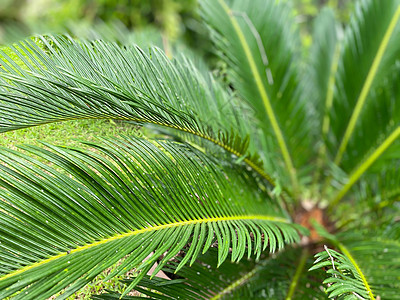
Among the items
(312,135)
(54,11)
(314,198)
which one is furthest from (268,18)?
(54,11)

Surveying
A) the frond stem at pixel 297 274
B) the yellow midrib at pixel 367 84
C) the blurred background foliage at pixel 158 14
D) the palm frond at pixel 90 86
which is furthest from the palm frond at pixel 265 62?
the blurred background foliage at pixel 158 14

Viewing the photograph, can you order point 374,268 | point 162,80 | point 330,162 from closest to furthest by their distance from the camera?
point 162,80 < point 374,268 < point 330,162

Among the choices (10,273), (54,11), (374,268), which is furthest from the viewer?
(54,11)

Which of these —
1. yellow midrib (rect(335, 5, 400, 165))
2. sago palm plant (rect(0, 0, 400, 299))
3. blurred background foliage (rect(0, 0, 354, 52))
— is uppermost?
blurred background foliage (rect(0, 0, 354, 52))

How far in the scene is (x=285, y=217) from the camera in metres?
1.23

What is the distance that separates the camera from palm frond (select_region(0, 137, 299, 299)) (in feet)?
2.13

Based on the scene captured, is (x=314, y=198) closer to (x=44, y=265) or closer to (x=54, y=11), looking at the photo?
(x=44, y=265)

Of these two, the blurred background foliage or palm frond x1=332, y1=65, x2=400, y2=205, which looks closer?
palm frond x1=332, y1=65, x2=400, y2=205

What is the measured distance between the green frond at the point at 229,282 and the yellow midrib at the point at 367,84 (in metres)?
0.58

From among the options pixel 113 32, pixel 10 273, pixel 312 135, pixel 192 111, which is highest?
pixel 113 32

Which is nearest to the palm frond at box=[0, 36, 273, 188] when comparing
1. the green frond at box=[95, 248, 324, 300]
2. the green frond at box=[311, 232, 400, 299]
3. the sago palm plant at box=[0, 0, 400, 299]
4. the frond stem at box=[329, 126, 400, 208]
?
the sago palm plant at box=[0, 0, 400, 299]

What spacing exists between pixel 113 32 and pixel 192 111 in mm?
565

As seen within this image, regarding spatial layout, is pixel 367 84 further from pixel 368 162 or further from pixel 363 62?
pixel 368 162

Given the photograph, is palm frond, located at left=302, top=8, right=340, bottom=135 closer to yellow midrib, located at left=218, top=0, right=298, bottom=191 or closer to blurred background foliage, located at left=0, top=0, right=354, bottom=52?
yellow midrib, located at left=218, top=0, right=298, bottom=191
